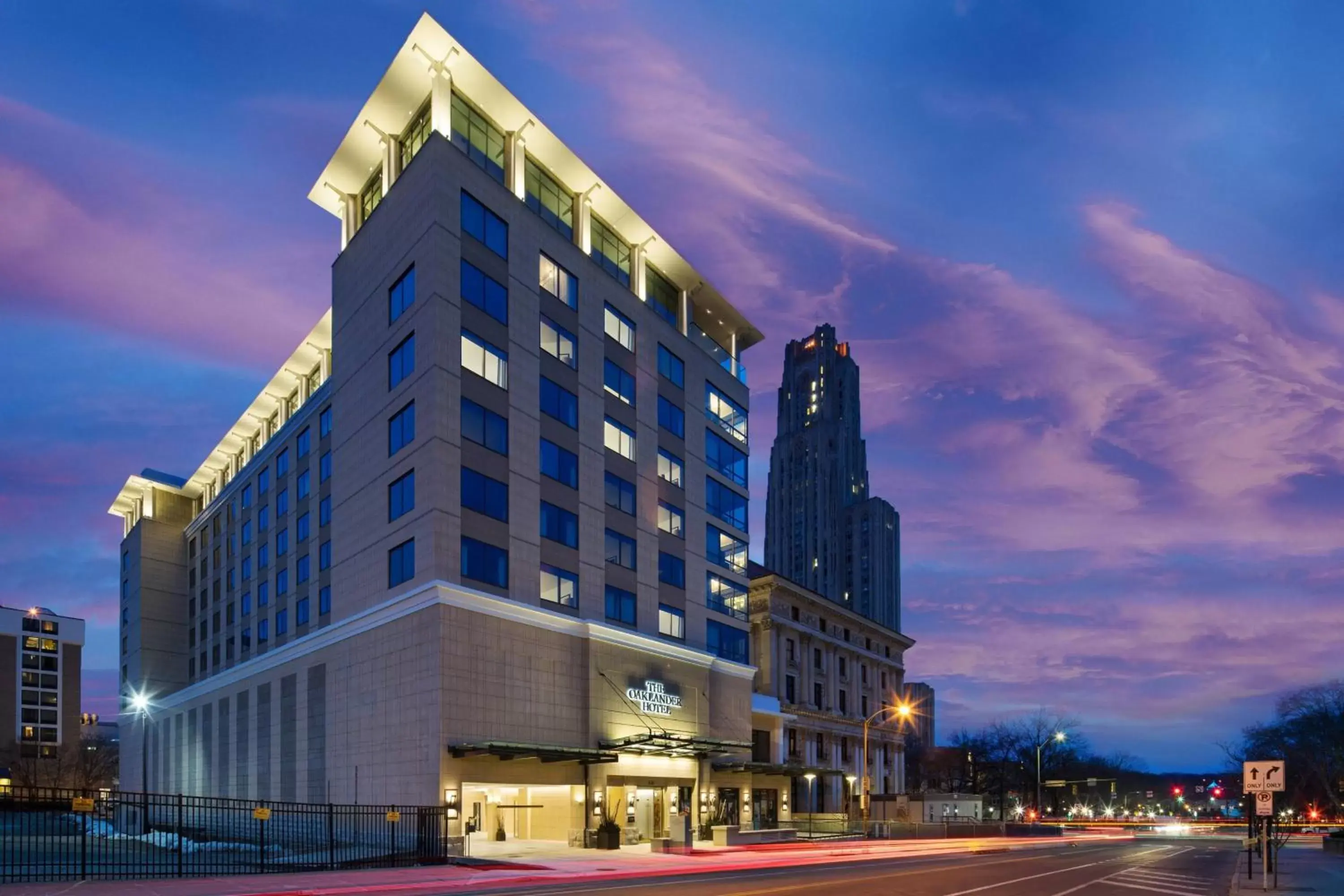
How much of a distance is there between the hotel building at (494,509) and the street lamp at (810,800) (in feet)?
25.2

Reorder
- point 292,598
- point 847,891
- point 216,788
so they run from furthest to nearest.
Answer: point 216,788 → point 292,598 → point 847,891

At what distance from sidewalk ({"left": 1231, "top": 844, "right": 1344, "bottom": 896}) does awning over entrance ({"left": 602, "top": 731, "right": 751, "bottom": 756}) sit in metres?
26.9

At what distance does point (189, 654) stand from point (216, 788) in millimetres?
25876

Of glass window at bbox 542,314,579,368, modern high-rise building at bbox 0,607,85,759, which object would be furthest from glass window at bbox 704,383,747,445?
modern high-rise building at bbox 0,607,85,759

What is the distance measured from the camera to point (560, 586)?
2143 inches

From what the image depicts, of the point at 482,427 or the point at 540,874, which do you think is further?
the point at 482,427

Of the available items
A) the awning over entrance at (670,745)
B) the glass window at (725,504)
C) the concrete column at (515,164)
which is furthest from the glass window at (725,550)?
the concrete column at (515,164)

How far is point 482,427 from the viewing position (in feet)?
165

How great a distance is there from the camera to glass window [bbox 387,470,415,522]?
162ft

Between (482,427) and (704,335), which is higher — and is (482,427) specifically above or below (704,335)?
below

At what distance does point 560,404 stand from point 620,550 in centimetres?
950

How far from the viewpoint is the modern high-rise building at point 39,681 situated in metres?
174

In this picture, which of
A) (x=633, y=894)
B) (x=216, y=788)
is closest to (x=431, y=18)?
(x=633, y=894)

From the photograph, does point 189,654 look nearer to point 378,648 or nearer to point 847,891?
point 378,648
